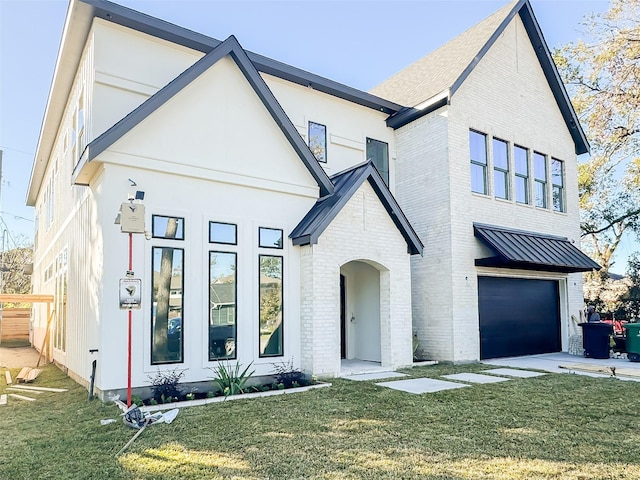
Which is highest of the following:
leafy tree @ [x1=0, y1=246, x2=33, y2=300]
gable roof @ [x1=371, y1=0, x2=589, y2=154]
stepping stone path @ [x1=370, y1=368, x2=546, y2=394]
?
gable roof @ [x1=371, y1=0, x2=589, y2=154]

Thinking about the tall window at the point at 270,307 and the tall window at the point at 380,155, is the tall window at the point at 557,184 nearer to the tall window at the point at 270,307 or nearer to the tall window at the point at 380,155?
the tall window at the point at 380,155

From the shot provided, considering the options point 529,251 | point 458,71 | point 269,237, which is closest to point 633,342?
point 529,251

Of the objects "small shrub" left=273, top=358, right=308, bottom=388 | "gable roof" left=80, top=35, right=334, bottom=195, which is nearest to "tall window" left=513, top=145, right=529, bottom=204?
"gable roof" left=80, top=35, right=334, bottom=195

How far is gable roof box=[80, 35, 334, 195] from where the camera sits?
848cm

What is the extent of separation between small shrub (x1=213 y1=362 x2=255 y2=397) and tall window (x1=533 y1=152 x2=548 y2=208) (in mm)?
11666

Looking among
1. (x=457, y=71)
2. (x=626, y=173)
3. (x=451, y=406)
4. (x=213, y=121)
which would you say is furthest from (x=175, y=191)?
(x=626, y=173)

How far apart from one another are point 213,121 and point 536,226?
36.3 feet

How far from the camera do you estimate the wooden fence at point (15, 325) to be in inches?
960

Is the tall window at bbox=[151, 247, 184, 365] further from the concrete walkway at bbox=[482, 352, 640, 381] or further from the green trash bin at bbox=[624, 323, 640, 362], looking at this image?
the green trash bin at bbox=[624, 323, 640, 362]

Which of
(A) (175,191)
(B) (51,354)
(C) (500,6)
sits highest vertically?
(C) (500,6)

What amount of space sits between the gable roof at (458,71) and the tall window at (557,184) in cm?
152

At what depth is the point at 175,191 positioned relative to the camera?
931 centimetres

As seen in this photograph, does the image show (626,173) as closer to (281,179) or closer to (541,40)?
(541,40)

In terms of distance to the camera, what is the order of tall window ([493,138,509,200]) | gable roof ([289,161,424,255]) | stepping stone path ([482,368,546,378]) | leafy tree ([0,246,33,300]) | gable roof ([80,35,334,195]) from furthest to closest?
leafy tree ([0,246,33,300]), tall window ([493,138,509,200]), stepping stone path ([482,368,546,378]), gable roof ([289,161,424,255]), gable roof ([80,35,334,195])
